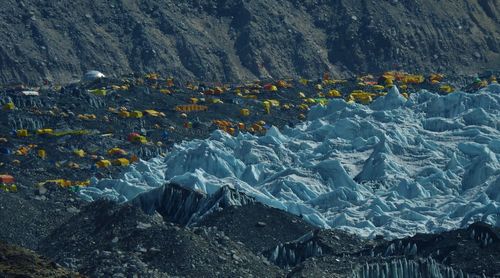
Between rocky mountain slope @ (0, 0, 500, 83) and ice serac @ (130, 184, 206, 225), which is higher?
ice serac @ (130, 184, 206, 225)

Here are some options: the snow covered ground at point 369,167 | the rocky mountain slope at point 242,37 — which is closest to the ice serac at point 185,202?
the snow covered ground at point 369,167

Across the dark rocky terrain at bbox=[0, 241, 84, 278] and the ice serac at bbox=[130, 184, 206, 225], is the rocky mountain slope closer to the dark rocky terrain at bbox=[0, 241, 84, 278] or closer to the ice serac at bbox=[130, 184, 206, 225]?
the ice serac at bbox=[130, 184, 206, 225]

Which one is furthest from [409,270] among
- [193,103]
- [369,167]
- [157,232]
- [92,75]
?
[92,75]

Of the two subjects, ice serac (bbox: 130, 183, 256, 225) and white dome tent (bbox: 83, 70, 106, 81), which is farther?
white dome tent (bbox: 83, 70, 106, 81)

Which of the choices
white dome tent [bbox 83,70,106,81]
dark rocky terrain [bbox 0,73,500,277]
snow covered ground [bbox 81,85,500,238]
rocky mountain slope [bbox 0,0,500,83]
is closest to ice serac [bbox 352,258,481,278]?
dark rocky terrain [bbox 0,73,500,277]

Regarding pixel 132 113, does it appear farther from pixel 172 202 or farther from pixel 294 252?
pixel 294 252

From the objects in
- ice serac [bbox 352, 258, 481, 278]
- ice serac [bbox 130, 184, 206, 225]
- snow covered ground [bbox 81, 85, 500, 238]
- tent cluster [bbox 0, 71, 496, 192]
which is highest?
ice serac [bbox 352, 258, 481, 278]
